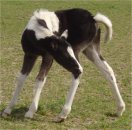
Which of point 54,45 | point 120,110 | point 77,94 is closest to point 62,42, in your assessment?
point 54,45

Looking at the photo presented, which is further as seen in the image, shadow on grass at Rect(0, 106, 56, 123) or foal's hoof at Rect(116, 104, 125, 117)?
foal's hoof at Rect(116, 104, 125, 117)

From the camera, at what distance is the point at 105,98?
6.69m

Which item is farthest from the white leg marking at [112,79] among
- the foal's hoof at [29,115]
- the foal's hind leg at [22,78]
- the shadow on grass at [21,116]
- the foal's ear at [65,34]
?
the foal's hoof at [29,115]

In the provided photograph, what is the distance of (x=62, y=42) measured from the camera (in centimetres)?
539

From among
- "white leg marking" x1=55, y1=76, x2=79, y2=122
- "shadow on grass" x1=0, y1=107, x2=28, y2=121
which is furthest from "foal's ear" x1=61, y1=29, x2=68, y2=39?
"shadow on grass" x1=0, y1=107, x2=28, y2=121

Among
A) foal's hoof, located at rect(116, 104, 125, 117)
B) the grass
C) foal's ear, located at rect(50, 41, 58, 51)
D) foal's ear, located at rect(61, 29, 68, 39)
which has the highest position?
foal's ear, located at rect(61, 29, 68, 39)

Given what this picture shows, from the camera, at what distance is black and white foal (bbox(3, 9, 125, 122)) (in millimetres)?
5391

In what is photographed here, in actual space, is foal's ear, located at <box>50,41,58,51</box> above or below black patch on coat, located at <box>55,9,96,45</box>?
below

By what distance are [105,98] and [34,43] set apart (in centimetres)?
178

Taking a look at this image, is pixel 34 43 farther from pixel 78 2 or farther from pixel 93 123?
pixel 78 2

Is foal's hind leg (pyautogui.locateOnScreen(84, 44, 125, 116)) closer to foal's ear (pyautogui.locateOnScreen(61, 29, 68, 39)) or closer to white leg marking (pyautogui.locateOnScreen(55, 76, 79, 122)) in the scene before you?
foal's ear (pyautogui.locateOnScreen(61, 29, 68, 39))

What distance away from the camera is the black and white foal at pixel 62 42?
5.39 metres

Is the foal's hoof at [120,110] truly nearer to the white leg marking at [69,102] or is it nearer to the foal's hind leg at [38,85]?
the white leg marking at [69,102]

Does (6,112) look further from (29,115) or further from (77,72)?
(77,72)
